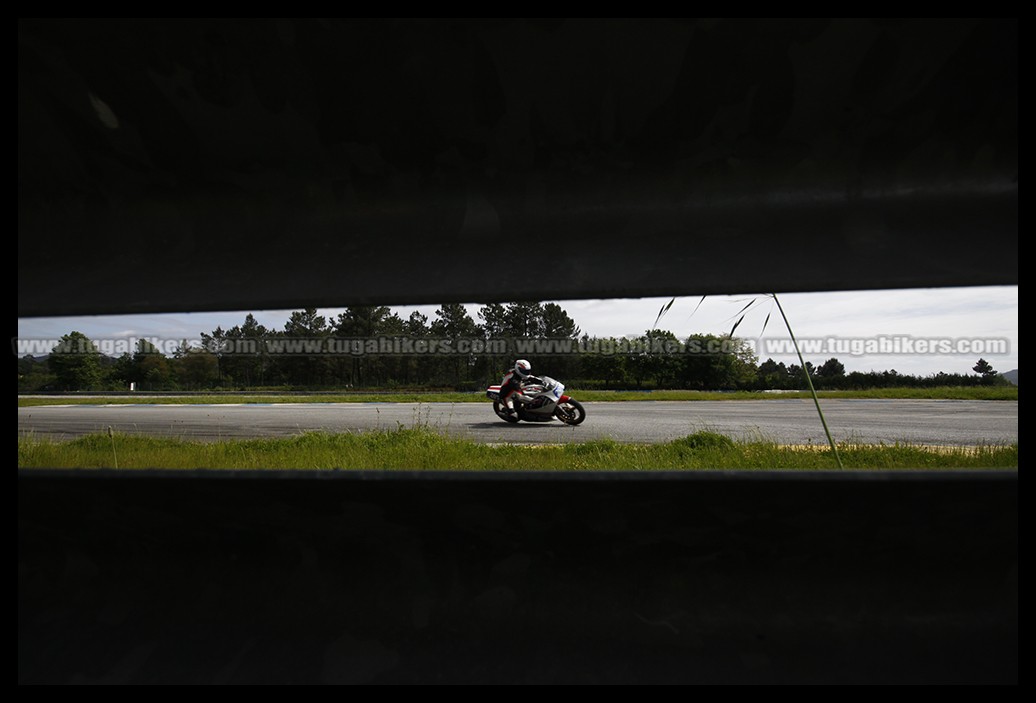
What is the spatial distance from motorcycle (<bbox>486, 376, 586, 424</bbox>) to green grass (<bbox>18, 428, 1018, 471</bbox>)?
11.5ft

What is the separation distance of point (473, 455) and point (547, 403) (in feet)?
14.2

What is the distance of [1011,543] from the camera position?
0.68 m

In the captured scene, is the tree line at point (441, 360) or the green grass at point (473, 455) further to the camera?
the tree line at point (441, 360)

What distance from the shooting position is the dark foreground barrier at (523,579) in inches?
25.6

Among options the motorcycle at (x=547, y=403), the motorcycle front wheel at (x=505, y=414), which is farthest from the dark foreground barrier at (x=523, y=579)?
the motorcycle front wheel at (x=505, y=414)

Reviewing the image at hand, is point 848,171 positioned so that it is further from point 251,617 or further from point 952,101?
point 251,617

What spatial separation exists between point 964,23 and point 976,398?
26.0 metres

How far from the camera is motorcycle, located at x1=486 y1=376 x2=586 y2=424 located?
838cm

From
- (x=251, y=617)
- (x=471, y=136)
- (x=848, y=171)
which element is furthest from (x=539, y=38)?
(x=251, y=617)

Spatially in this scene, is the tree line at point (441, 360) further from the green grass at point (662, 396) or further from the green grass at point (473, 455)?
the green grass at point (473, 455)

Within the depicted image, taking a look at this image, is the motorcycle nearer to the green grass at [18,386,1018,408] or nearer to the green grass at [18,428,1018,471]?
the green grass at [18,428,1018,471]

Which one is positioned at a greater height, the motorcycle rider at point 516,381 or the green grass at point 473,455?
the motorcycle rider at point 516,381

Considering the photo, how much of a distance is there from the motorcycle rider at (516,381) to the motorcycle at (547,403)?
0.09 meters

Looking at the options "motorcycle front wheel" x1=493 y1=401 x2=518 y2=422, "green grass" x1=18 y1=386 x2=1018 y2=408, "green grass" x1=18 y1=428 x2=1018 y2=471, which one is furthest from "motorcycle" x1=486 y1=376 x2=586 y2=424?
"green grass" x1=18 y1=386 x2=1018 y2=408
